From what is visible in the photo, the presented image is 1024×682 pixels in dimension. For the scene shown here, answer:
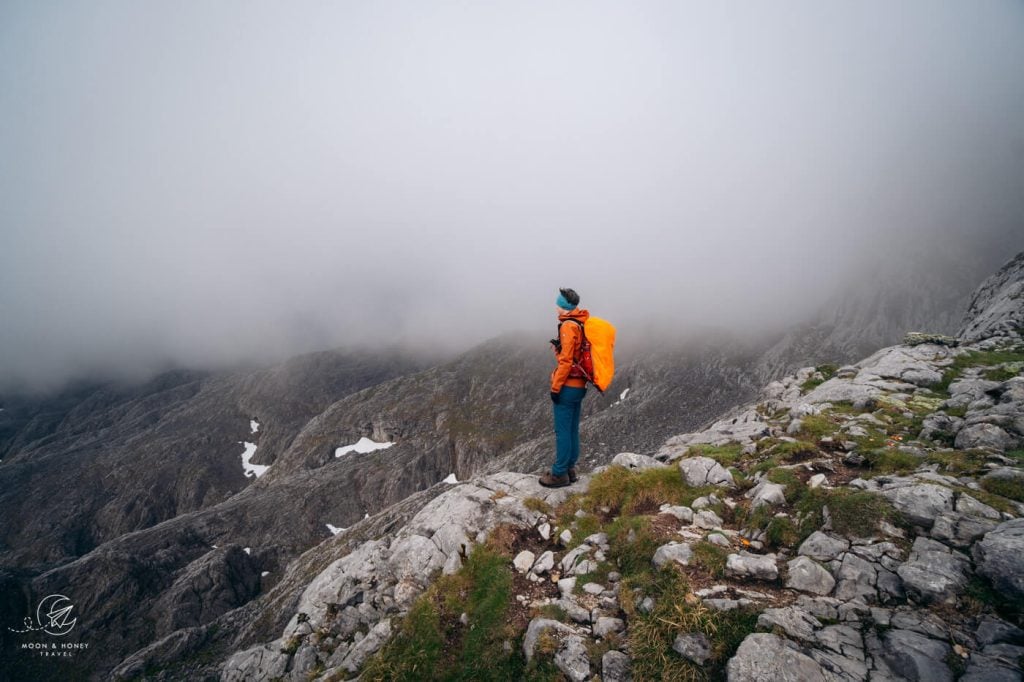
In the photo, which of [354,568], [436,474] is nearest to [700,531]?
[354,568]

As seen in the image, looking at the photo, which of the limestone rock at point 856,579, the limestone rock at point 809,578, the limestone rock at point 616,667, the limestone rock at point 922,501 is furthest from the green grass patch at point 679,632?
the limestone rock at point 922,501

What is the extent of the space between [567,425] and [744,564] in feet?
19.2

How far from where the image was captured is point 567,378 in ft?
38.5

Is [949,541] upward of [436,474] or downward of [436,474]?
upward

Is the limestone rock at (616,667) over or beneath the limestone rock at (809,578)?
beneath

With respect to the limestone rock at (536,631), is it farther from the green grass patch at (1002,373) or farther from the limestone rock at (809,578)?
the green grass patch at (1002,373)

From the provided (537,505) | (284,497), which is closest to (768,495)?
(537,505)

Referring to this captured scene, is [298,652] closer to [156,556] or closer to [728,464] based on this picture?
[728,464]

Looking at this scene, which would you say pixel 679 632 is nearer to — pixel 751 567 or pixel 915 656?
pixel 751 567

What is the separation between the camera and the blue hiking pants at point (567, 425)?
12.0 m

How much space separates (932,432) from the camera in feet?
36.6

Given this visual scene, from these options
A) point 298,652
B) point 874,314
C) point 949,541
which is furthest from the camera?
point 874,314

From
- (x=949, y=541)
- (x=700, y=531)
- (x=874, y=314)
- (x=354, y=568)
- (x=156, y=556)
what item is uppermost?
(x=949, y=541)

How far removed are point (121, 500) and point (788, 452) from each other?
10665 inches
